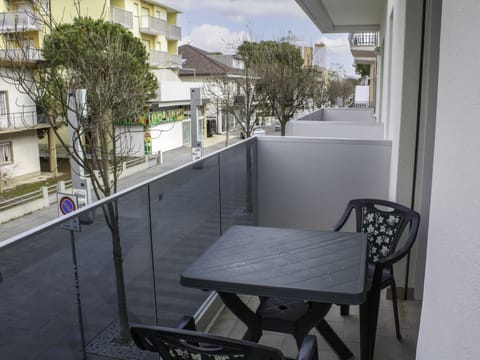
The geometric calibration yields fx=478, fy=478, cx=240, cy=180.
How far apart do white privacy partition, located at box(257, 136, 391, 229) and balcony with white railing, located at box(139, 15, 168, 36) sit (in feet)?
98.8

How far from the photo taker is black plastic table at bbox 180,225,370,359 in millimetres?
2324

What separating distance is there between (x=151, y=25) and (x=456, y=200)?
113 ft

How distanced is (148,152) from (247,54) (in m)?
10.3

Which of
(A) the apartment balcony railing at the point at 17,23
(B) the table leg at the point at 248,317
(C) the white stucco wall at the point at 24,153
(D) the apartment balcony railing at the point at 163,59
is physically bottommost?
(C) the white stucco wall at the point at 24,153

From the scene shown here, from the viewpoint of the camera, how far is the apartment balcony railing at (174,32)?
3594 centimetres

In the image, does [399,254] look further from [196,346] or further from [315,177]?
[315,177]

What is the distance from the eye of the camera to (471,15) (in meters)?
1.25

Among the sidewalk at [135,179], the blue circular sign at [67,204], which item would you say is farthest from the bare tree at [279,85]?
the blue circular sign at [67,204]

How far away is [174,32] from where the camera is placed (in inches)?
1437

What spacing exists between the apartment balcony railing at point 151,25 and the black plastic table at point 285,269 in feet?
106

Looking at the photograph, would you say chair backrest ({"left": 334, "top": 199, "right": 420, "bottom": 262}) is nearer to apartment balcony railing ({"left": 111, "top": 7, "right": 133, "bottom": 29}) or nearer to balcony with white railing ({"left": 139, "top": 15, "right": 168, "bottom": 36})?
apartment balcony railing ({"left": 111, "top": 7, "right": 133, "bottom": 29})

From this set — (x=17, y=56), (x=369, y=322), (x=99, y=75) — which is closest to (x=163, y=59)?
(x=99, y=75)

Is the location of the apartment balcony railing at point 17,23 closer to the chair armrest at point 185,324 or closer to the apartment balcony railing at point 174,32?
the chair armrest at point 185,324

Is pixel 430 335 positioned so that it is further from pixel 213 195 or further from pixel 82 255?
pixel 213 195
